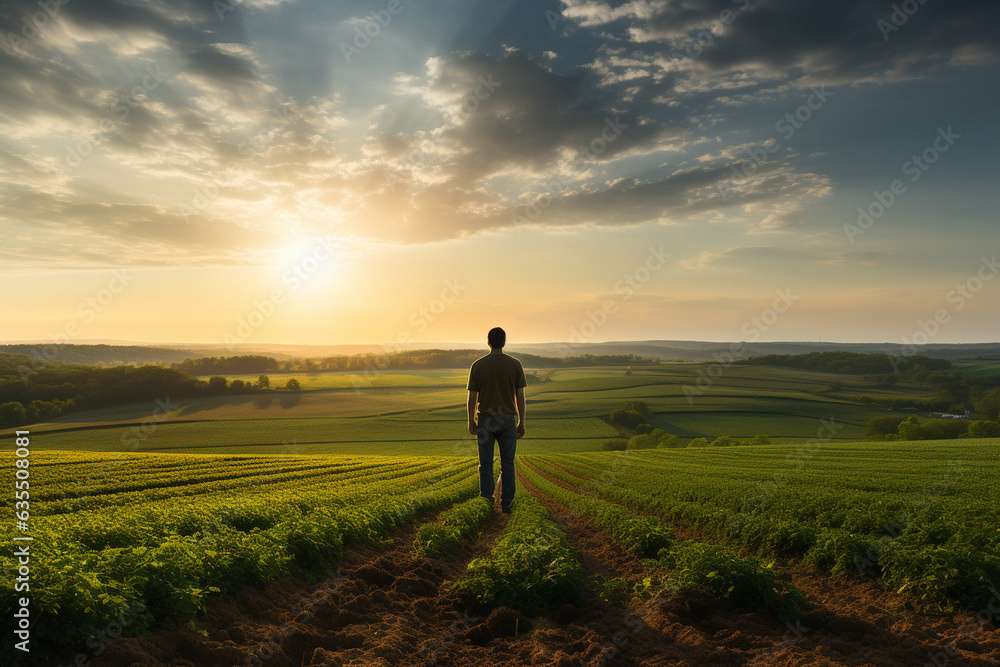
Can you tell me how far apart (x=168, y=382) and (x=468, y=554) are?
126791mm

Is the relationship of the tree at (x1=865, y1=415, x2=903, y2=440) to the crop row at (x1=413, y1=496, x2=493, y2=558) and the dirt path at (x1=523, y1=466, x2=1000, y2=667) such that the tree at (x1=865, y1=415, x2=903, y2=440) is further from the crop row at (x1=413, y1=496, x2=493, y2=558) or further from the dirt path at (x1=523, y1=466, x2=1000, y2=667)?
the dirt path at (x1=523, y1=466, x2=1000, y2=667)

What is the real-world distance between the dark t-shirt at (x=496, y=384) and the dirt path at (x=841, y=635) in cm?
609

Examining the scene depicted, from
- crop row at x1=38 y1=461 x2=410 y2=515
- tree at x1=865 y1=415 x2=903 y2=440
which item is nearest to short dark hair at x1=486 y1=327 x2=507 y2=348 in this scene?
crop row at x1=38 y1=461 x2=410 y2=515

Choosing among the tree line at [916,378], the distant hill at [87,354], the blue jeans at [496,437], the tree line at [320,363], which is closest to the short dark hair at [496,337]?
the blue jeans at [496,437]

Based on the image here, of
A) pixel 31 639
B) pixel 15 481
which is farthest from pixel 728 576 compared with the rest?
pixel 15 481

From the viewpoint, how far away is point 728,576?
5750mm

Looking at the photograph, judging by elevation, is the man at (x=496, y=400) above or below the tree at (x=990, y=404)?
above

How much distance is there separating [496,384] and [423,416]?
96168 mm

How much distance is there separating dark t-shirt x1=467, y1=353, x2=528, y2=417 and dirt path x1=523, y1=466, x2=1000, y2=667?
6.09 meters

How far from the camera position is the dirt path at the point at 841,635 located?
4547 mm

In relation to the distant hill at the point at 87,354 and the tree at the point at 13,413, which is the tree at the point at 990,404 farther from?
the distant hill at the point at 87,354

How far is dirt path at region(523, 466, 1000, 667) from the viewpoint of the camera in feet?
14.9

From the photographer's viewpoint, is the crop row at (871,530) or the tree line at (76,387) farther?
the tree line at (76,387)

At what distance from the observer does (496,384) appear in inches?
447
